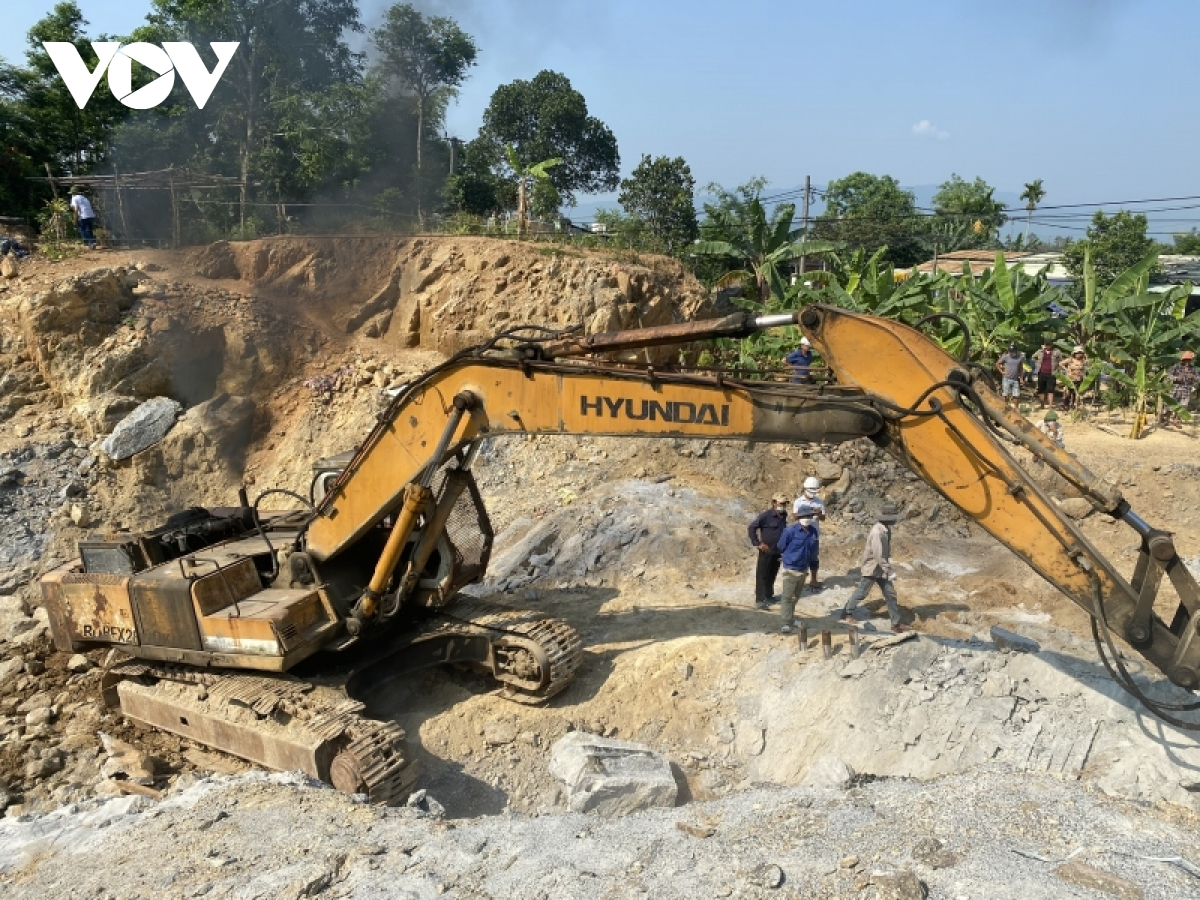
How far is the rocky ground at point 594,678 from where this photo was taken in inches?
192

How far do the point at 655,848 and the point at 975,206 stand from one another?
43.2 meters

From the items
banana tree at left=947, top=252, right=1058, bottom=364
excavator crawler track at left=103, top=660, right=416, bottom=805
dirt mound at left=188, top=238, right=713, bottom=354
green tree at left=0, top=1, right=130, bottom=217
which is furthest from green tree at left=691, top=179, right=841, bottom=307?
green tree at left=0, top=1, right=130, bottom=217

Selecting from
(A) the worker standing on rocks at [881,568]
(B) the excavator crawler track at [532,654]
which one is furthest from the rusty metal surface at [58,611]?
(A) the worker standing on rocks at [881,568]

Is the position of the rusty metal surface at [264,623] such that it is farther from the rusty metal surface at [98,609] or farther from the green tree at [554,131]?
the green tree at [554,131]

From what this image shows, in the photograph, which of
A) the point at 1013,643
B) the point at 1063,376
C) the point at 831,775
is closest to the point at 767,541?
the point at 1013,643

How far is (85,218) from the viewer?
58.4 ft

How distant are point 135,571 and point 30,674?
292 cm

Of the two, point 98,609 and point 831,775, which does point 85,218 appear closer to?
point 98,609

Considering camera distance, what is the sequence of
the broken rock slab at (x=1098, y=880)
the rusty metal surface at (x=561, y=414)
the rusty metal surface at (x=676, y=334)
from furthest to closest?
the rusty metal surface at (x=561, y=414) < the rusty metal surface at (x=676, y=334) < the broken rock slab at (x=1098, y=880)

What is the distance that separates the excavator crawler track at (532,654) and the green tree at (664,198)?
19566 millimetres

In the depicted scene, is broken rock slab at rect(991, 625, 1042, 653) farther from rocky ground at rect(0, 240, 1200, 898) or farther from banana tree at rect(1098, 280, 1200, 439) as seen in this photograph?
banana tree at rect(1098, 280, 1200, 439)

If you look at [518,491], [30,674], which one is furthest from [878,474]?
[30,674]

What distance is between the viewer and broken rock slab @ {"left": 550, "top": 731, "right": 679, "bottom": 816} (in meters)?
6.03

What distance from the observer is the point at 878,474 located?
12422 mm
